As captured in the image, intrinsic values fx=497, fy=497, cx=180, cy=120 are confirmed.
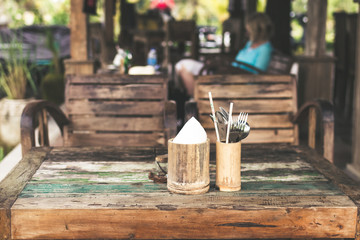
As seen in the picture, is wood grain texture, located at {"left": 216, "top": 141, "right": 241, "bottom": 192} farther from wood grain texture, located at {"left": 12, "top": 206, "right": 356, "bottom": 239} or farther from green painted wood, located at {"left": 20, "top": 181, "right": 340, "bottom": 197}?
wood grain texture, located at {"left": 12, "top": 206, "right": 356, "bottom": 239}

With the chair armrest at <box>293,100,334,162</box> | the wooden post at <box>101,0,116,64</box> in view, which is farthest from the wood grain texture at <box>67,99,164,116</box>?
the wooden post at <box>101,0,116,64</box>

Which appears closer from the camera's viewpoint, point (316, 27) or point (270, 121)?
point (270, 121)

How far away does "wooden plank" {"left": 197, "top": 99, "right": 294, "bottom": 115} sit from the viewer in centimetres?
315

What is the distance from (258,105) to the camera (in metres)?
3.17

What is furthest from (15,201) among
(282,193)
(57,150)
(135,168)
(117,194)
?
(282,193)

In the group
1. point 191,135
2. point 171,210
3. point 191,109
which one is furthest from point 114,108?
point 171,210

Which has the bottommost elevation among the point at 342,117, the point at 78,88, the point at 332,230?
the point at 342,117

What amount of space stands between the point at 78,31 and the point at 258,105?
206 centimetres

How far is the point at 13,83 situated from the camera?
4.78 m

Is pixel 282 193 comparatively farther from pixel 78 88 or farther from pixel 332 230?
pixel 78 88

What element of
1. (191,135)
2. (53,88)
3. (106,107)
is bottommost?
(53,88)

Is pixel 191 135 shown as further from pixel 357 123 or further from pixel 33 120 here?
pixel 357 123

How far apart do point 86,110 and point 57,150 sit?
1.07 m

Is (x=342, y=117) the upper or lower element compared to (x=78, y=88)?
lower
